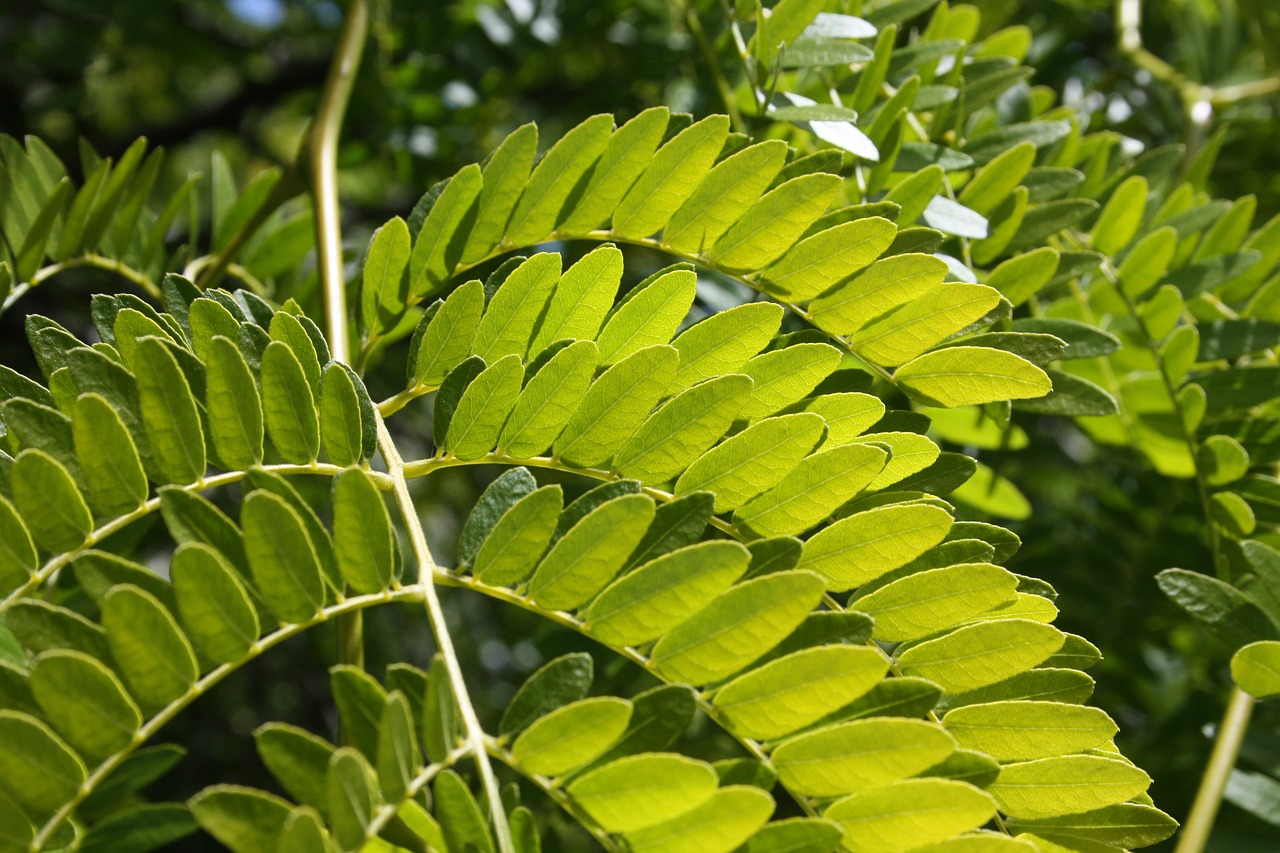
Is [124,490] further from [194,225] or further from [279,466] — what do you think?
[194,225]

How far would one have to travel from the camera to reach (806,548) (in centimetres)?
87

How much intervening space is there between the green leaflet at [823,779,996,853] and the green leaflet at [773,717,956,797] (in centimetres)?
1

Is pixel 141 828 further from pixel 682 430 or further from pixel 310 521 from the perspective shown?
pixel 682 430

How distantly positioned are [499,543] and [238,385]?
0.77 feet

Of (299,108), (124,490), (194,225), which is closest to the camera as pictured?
(124,490)

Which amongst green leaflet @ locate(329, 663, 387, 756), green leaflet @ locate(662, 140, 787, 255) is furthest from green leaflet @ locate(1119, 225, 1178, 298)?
green leaflet @ locate(329, 663, 387, 756)

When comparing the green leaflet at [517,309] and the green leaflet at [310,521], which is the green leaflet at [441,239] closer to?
the green leaflet at [517,309]

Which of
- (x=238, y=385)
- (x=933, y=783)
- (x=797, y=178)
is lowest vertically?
(x=933, y=783)

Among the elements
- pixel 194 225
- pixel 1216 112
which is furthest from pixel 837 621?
pixel 1216 112

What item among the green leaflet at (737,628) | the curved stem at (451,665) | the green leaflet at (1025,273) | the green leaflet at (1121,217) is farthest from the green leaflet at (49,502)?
the green leaflet at (1121,217)

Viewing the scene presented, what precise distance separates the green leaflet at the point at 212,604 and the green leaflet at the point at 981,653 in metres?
0.51

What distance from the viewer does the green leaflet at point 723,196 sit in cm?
101

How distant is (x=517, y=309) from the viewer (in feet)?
3.16

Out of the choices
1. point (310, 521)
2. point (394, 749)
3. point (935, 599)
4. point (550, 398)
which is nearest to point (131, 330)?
point (310, 521)
